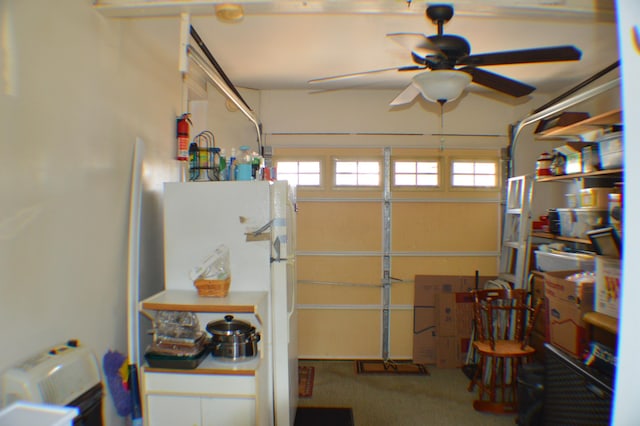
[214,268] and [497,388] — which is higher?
[214,268]

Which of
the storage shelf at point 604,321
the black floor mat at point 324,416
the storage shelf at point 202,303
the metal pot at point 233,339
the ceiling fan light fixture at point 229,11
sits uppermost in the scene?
the ceiling fan light fixture at point 229,11

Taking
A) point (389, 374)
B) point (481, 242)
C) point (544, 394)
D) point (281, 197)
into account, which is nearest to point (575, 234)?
point (481, 242)

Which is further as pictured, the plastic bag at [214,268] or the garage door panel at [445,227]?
the garage door panel at [445,227]

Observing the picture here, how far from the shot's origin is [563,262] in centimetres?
318

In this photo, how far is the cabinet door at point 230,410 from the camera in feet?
6.02

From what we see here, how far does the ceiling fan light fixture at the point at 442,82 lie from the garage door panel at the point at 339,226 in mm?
2130

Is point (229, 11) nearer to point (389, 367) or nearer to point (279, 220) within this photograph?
point (279, 220)

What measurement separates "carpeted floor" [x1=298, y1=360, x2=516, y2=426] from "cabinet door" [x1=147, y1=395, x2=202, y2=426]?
57.9 inches

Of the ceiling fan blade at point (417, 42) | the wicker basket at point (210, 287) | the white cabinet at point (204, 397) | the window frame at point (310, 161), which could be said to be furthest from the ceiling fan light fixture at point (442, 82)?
the window frame at point (310, 161)

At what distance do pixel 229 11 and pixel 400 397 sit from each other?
322cm

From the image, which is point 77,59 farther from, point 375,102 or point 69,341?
point 375,102

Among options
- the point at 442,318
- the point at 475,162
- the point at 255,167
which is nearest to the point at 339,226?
the point at 442,318

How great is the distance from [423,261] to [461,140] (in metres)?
1.42

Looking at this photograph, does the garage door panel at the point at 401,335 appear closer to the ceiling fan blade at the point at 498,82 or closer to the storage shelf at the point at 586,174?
the storage shelf at the point at 586,174
